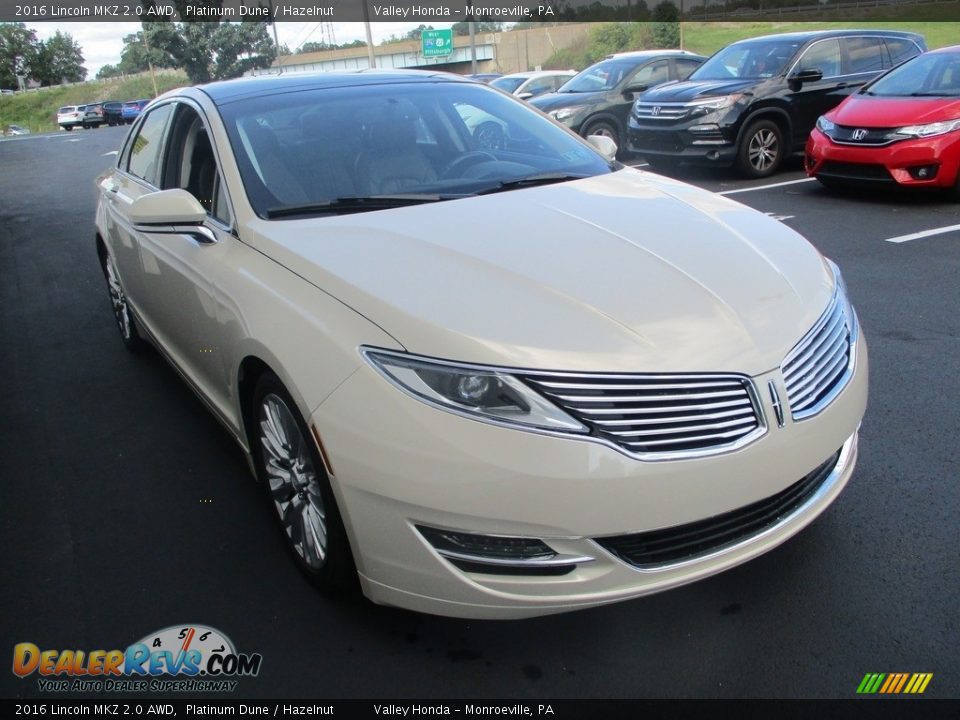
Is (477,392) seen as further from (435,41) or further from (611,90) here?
(435,41)

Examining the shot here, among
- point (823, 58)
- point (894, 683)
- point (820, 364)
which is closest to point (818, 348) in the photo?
point (820, 364)

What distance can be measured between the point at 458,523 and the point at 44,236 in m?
9.65

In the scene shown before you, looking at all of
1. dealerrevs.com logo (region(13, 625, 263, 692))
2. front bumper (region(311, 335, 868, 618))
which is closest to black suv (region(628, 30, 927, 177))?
front bumper (region(311, 335, 868, 618))

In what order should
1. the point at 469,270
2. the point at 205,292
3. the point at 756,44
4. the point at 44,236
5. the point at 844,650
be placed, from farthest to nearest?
the point at 756,44, the point at 44,236, the point at 205,292, the point at 469,270, the point at 844,650

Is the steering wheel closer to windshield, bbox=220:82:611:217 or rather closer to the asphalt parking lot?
windshield, bbox=220:82:611:217

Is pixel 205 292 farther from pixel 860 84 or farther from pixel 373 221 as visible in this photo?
pixel 860 84

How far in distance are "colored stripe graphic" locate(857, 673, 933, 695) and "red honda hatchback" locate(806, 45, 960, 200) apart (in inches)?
258

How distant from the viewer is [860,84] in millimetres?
10617

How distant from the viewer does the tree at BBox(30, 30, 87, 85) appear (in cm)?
8156

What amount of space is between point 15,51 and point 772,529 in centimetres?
9331

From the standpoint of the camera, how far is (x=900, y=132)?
7719mm

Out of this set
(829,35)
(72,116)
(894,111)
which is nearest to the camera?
(894,111)

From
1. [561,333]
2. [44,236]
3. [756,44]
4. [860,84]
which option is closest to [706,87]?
[756,44]

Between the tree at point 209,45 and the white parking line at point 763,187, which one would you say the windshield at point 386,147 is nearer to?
the white parking line at point 763,187
